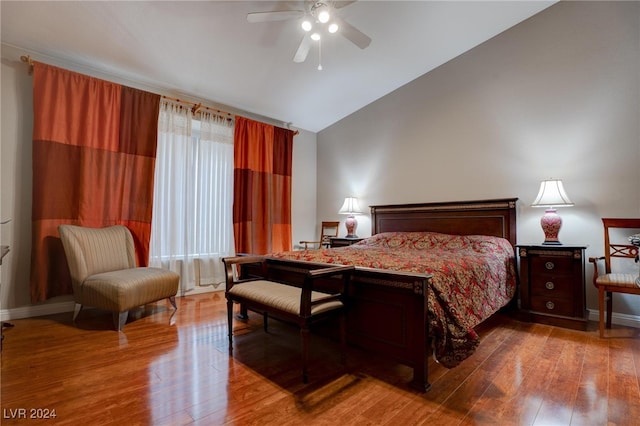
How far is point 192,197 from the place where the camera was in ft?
Answer: 13.4

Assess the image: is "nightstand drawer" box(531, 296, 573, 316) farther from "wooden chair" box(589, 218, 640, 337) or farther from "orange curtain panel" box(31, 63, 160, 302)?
"orange curtain panel" box(31, 63, 160, 302)

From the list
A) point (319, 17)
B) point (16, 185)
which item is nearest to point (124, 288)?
point (16, 185)

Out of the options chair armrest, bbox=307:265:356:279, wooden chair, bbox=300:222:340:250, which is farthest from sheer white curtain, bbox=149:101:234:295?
chair armrest, bbox=307:265:356:279

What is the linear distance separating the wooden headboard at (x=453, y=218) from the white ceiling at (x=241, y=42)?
6.33 ft

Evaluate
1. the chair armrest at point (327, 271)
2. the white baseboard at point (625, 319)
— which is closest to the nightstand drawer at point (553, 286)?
the white baseboard at point (625, 319)

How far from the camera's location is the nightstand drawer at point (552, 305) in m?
2.80

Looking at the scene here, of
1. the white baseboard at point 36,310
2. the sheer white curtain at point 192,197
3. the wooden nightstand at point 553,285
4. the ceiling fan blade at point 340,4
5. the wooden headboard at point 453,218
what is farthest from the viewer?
the sheer white curtain at point 192,197

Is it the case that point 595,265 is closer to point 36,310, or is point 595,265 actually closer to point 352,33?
point 352,33

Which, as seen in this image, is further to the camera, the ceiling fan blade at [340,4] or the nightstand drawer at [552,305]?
the nightstand drawer at [552,305]

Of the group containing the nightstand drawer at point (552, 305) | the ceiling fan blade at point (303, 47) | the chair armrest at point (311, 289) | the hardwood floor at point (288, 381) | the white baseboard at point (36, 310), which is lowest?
the hardwood floor at point (288, 381)

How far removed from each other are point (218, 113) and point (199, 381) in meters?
3.59

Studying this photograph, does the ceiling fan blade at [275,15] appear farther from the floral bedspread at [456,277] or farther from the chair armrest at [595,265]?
the chair armrest at [595,265]

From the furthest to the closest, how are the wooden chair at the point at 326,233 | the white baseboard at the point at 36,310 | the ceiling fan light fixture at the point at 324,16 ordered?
the wooden chair at the point at 326,233
the white baseboard at the point at 36,310
the ceiling fan light fixture at the point at 324,16

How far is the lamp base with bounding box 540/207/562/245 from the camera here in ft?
9.89
